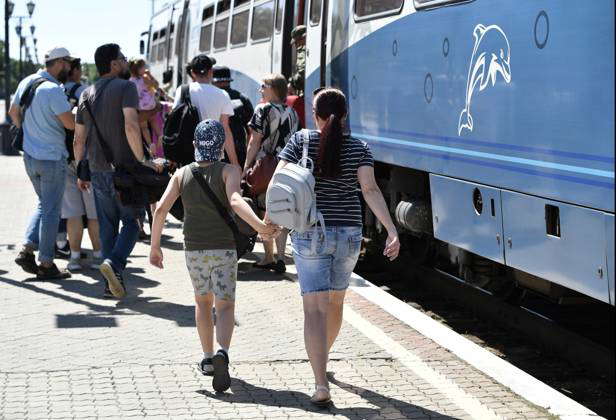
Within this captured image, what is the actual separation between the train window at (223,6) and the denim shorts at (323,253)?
13.2 m

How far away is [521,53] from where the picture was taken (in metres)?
6.82

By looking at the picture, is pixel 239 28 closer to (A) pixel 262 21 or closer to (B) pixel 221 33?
(B) pixel 221 33

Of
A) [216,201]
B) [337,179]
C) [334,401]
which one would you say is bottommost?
[334,401]

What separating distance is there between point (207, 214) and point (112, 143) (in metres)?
3.02

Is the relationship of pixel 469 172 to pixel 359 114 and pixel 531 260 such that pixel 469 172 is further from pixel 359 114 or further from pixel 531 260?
pixel 359 114

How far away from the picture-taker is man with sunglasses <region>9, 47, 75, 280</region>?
9.76 meters

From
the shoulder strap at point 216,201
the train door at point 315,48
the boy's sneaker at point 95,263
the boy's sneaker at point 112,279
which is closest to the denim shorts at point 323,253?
the shoulder strap at point 216,201

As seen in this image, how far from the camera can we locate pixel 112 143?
30.3 feet

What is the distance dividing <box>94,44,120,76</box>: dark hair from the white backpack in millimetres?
3704

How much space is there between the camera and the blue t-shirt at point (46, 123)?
31.9ft

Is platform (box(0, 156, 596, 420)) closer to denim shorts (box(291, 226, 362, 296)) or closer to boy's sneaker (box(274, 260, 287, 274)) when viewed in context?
denim shorts (box(291, 226, 362, 296))

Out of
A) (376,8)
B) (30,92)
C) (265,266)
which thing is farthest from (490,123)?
(30,92)

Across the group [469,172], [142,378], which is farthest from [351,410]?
[469,172]

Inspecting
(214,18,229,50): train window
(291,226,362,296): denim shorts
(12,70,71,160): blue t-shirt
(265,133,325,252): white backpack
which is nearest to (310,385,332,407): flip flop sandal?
(291,226,362,296): denim shorts
